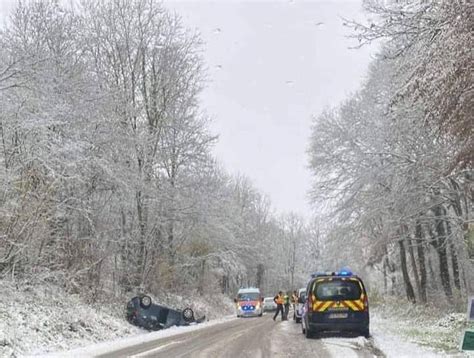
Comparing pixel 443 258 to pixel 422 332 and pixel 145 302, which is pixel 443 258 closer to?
pixel 422 332

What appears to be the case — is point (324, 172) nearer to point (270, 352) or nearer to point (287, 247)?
point (270, 352)

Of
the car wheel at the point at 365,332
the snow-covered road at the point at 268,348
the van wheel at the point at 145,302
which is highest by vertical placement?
the van wheel at the point at 145,302

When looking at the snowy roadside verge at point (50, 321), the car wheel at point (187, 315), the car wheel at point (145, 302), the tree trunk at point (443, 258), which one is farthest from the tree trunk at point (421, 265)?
the snowy roadside verge at point (50, 321)

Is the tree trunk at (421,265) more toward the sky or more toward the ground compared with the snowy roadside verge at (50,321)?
more toward the sky

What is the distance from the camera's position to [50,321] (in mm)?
16812

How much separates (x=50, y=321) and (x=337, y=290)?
816cm

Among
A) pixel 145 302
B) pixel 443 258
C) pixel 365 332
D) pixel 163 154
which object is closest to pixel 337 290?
pixel 365 332

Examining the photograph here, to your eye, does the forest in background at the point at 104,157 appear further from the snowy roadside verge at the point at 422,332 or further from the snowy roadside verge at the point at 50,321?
the snowy roadside verge at the point at 422,332

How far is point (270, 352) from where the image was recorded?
13672mm

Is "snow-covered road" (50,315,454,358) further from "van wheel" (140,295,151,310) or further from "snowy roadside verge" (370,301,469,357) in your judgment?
"van wheel" (140,295,151,310)

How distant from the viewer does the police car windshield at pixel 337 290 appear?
1716 cm

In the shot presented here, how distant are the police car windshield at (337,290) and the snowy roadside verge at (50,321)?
22.1ft

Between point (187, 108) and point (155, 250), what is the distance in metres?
8.00

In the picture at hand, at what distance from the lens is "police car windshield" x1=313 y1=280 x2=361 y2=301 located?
675 inches
